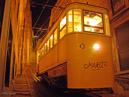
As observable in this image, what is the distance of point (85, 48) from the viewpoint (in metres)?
5.07

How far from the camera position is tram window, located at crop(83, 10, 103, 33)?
535 centimetres

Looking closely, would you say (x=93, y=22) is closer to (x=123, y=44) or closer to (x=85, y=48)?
(x=85, y=48)

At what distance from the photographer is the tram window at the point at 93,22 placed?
211 inches

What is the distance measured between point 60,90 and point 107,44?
3.52 metres

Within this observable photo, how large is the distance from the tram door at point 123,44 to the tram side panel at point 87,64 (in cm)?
179

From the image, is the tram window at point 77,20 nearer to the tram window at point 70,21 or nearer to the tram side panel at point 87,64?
the tram window at point 70,21

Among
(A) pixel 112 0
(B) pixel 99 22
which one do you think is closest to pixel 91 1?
(A) pixel 112 0

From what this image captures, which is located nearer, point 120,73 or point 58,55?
point 58,55

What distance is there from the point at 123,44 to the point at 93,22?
2.42m

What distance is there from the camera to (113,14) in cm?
759

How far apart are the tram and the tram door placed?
5.09 feet

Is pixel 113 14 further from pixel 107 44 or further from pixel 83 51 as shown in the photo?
pixel 83 51

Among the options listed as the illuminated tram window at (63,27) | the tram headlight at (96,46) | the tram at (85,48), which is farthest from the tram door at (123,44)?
the illuminated tram window at (63,27)

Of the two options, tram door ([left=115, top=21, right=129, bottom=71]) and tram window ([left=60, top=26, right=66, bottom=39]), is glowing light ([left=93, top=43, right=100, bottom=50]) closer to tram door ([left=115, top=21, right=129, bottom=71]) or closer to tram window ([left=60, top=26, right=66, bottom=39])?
tram window ([left=60, top=26, right=66, bottom=39])
